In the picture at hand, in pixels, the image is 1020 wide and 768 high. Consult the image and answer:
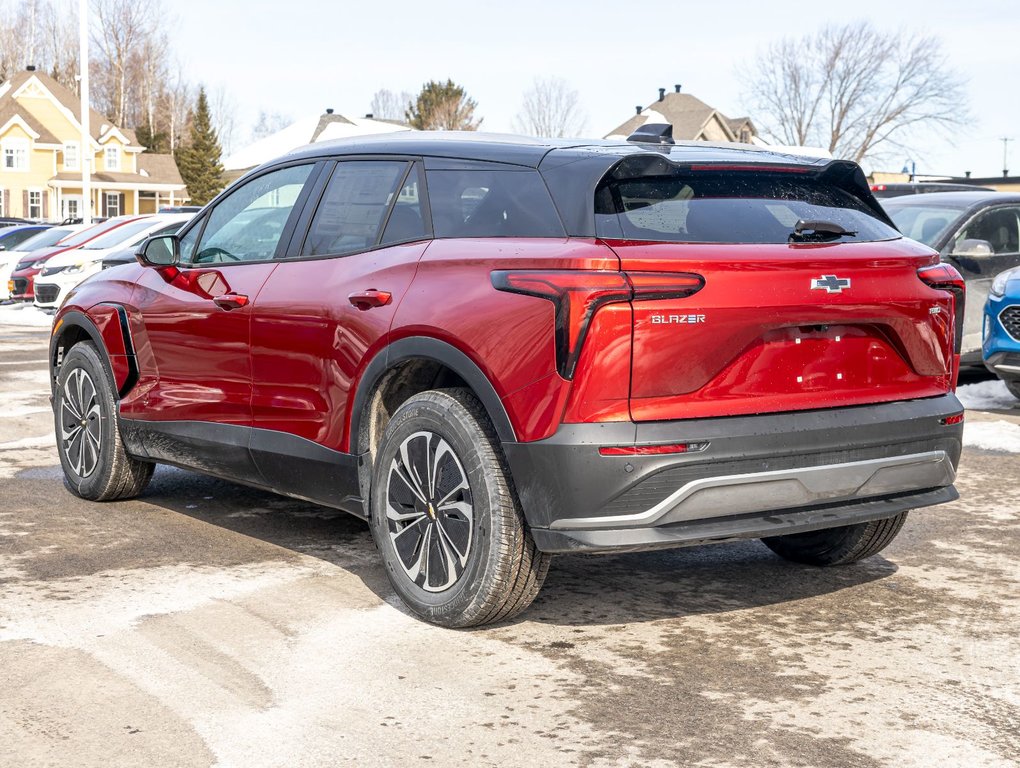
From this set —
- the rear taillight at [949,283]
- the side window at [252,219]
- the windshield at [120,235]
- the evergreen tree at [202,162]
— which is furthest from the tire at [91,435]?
the evergreen tree at [202,162]

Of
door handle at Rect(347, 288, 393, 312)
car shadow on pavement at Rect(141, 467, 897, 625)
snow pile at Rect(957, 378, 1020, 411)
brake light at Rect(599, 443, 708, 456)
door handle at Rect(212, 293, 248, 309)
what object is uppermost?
door handle at Rect(347, 288, 393, 312)

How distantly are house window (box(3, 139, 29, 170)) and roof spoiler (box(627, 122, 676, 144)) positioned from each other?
245ft

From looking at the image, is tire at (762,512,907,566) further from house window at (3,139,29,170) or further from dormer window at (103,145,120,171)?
dormer window at (103,145,120,171)

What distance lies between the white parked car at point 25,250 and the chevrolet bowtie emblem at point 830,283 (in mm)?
21924

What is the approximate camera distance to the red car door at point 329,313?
498 cm

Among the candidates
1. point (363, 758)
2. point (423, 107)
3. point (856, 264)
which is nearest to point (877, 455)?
point (856, 264)

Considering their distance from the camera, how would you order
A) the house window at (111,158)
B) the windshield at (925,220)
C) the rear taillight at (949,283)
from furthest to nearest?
1. the house window at (111,158)
2. the windshield at (925,220)
3. the rear taillight at (949,283)

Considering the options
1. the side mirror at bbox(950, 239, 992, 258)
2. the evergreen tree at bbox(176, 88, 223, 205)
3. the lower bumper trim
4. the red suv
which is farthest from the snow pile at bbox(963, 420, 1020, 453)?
the evergreen tree at bbox(176, 88, 223, 205)

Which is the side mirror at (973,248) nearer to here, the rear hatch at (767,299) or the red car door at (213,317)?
the rear hatch at (767,299)

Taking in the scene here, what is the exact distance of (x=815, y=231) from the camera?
181 inches

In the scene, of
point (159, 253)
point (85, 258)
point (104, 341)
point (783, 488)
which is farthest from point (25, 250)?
point (783, 488)

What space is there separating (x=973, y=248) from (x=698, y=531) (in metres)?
7.52

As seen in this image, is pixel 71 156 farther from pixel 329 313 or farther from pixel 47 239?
pixel 329 313

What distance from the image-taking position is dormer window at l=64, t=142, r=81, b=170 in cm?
7770
